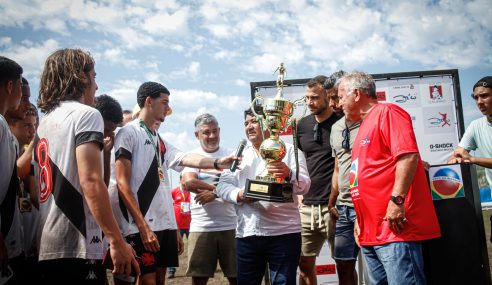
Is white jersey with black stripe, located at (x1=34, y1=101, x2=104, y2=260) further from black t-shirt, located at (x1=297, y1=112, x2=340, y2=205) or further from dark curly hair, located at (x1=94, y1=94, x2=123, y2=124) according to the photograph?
black t-shirt, located at (x1=297, y1=112, x2=340, y2=205)

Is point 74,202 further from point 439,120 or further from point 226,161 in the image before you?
point 439,120

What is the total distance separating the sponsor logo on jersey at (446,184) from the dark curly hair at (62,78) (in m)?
2.76

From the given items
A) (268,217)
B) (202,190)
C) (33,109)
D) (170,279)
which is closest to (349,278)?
(268,217)

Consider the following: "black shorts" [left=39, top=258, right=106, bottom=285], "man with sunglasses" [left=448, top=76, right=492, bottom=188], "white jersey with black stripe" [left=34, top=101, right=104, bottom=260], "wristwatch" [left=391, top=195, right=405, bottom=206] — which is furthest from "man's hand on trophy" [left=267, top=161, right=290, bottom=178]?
"man with sunglasses" [left=448, top=76, right=492, bottom=188]

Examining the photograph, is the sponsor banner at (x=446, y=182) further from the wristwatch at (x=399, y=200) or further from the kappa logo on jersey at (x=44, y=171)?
the kappa logo on jersey at (x=44, y=171)

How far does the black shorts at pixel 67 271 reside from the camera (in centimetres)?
212

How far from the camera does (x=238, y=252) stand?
3373mm

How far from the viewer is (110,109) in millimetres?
3523

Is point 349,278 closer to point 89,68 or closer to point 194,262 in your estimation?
point 194,262

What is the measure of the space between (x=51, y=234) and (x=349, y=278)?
2.82 meters

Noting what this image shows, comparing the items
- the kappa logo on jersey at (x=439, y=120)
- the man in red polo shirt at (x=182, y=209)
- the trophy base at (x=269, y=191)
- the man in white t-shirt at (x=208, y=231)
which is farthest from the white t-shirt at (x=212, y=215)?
the man in red polo shirt at (x=182, y=209)

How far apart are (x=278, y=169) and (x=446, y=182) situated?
1.38 m

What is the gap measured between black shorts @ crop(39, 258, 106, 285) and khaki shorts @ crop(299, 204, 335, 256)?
104 inches

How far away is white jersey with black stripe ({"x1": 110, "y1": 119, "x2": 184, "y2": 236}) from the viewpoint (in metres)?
3.27
